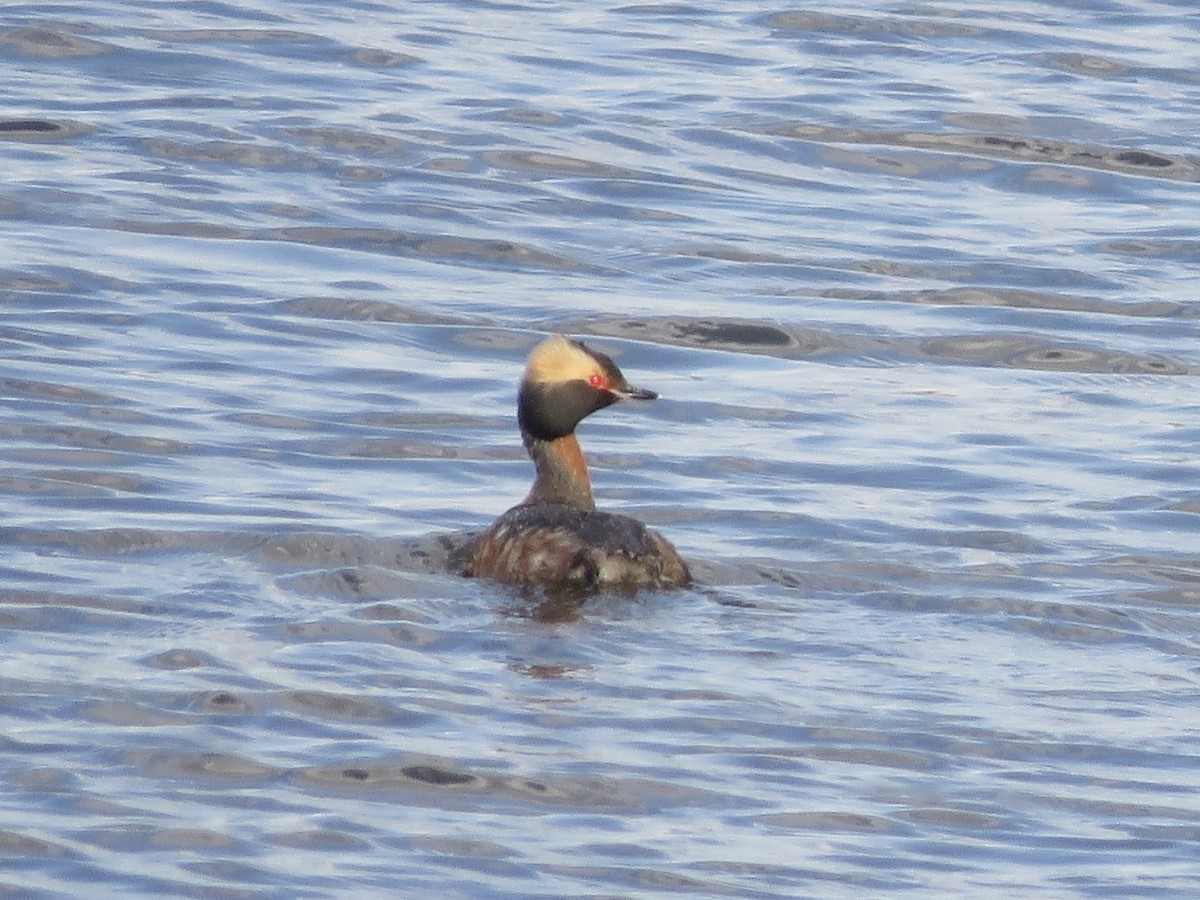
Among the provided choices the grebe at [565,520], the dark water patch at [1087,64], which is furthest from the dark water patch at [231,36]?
the grebe at [565,520]

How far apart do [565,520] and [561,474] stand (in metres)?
0.83

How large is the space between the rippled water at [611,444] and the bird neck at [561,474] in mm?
353

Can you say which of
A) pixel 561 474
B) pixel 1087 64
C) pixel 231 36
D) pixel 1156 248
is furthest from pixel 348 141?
pixel 561 474

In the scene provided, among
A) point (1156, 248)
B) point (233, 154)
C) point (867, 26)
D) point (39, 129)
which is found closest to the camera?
point (1156, 248)

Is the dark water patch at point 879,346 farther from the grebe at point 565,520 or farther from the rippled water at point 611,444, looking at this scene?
the grebe at point 565,520

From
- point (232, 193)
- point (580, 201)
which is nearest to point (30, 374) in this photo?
point (232, 193)

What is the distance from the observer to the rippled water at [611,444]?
287 inches

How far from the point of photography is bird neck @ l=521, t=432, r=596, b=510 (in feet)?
33.9

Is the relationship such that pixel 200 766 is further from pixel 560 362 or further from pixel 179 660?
pixel 560 362

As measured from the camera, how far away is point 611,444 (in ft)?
39.3

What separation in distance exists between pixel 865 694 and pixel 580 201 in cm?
825

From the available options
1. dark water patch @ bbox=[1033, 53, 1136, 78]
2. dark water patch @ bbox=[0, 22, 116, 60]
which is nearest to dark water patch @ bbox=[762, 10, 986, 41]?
dark water patch @ bbox=[1033, 53, 1136, 78]

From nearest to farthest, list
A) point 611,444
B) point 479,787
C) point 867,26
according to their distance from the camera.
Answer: point 479,787 → point 611,444 → point 867,26

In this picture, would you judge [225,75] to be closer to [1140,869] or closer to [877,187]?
[877,187]
